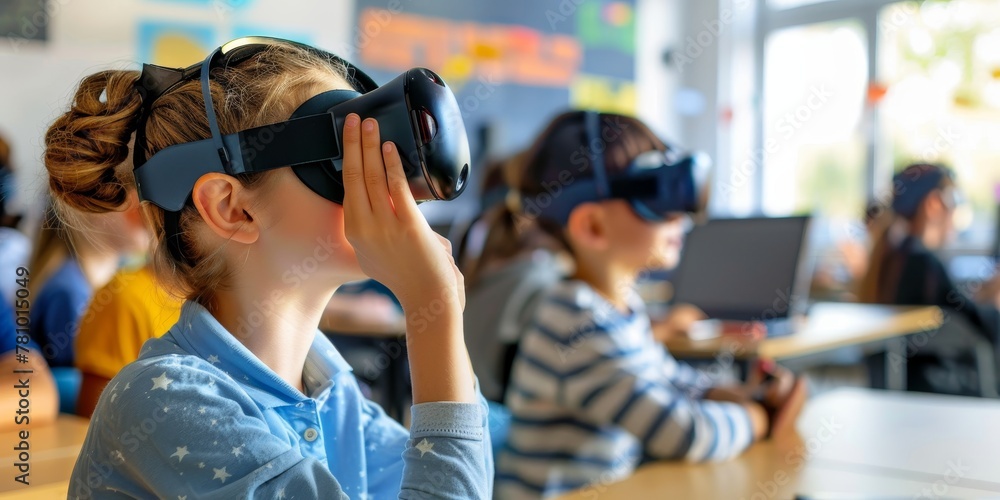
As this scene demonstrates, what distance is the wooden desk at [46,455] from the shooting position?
1.09 m

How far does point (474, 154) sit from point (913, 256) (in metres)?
2.94

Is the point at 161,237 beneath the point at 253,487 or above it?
above

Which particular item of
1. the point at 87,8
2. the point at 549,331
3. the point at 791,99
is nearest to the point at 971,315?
the point at 549,331

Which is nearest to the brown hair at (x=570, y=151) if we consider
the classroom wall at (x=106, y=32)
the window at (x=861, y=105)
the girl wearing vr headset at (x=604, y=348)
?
the girl wearing vr headset at (x=604, y=348)

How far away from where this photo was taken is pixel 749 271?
135 inches

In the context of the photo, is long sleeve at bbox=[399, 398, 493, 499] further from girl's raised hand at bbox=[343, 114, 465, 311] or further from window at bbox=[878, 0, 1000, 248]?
window at bbox=[878, 0, 1000, 248]

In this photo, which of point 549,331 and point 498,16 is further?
point 498,16

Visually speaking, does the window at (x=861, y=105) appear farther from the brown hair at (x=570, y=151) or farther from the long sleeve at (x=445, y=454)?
the long sleeve at (x=445, y=454)

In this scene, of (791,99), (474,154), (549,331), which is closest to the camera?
(549,331)

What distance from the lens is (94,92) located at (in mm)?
910

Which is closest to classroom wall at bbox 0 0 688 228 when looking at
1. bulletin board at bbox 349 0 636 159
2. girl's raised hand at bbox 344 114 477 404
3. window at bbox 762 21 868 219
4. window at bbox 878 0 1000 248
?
bulletin board at bbox 349 0 636 159

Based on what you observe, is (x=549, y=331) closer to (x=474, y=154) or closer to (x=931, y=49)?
(x=474, y=154)

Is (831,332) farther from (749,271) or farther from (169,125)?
(169,125)

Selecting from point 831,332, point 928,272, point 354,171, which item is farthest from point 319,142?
point 928,272
